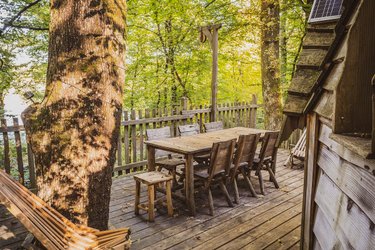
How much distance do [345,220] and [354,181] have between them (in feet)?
0.65

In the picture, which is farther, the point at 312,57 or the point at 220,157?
the point at 220,157

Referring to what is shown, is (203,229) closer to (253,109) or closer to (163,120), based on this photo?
(163,120)

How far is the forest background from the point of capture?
8.73m

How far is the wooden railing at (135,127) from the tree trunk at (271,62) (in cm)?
64

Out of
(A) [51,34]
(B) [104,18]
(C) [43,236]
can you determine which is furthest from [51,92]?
(C) [43,236]

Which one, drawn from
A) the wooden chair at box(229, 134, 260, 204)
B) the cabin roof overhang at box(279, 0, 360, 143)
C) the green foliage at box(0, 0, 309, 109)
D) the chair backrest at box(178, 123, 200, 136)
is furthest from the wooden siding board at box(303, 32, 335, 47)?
the green foliage at box(0, 0, 309, 109)

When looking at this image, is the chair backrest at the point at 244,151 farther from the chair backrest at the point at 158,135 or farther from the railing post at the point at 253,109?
the railing post at the point at 253,109

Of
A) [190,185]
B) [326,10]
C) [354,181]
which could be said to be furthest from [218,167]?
[354,181]

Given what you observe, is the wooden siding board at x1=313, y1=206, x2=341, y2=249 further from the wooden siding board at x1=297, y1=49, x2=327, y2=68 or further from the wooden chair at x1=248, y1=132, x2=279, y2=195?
the wooden chair at x1=248, y1=132, x2=279, y2=195

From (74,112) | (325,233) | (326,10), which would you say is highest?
(326,10)

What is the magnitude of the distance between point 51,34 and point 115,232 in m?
1.33

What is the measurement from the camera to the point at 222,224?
12.4 ft

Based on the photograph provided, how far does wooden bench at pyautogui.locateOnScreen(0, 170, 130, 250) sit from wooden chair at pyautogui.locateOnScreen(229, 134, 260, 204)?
3286 millimetres

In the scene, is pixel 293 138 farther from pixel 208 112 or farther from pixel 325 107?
pixel 325 107
